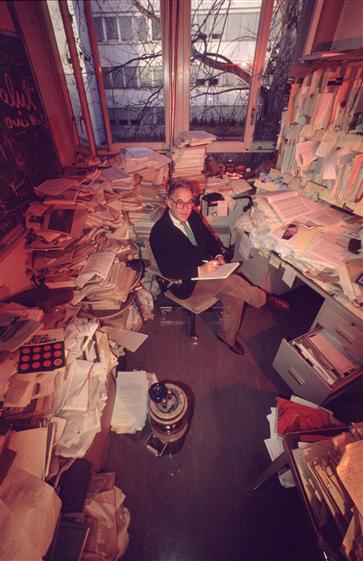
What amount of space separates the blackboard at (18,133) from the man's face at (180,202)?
3.43ft

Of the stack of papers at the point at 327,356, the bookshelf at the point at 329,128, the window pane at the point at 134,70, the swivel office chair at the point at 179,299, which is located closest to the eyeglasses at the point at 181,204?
the swivel office chair at the point at 179,299

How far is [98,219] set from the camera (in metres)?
2.07

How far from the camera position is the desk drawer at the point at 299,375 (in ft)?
6.15

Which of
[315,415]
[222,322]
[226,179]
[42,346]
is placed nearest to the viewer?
[42,346]

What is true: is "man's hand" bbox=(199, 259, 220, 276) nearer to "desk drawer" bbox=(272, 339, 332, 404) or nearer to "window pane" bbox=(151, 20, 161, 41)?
"desk drawer" bbox=(272, 339, 332, 404)

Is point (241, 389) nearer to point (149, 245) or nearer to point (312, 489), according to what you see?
point (312, 489)

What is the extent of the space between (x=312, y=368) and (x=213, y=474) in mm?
1015

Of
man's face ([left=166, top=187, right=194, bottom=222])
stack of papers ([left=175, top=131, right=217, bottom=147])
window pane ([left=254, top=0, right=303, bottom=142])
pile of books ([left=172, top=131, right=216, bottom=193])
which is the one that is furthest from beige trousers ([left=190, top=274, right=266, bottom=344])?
window pane ([left=254, top=0, right=303, bottom=142])

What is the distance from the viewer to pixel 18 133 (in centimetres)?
176

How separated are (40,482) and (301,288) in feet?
10.1

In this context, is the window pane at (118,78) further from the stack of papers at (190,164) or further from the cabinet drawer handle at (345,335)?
the cabinet drawer handle at (345,335)

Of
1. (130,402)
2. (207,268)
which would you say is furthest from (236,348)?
(130,402)

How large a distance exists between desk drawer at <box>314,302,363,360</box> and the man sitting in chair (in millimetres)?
563

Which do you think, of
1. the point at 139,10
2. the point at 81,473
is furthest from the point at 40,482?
the point at 139,10
